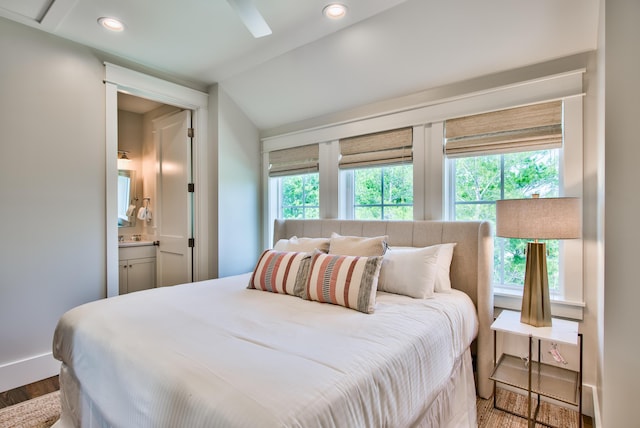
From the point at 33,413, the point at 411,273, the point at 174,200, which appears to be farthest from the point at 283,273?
the point at 174,200

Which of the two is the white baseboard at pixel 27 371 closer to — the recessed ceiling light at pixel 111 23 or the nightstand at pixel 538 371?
the recessed ceiling light at pixel 111 23

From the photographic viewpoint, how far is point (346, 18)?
222cm

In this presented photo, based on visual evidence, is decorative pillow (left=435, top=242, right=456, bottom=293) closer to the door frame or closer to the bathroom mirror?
the door frame

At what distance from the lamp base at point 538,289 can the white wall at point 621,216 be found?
343 millimetres

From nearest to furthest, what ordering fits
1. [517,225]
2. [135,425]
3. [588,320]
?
[135,425]
[517,225]
[588,320]

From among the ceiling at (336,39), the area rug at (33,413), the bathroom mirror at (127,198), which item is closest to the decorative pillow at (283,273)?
the area rug at (33,413)

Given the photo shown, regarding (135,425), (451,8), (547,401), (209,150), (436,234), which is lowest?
(547,401)

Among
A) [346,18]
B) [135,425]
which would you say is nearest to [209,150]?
[346,18]

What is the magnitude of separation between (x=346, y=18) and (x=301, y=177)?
1700 millimetres

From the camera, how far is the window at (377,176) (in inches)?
109

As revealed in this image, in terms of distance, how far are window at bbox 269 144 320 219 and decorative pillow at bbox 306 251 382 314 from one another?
1.42 metres

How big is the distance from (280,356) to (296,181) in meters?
2.64

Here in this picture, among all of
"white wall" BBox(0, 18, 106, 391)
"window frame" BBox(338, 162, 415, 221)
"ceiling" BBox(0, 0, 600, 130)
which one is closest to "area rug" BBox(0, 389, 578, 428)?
"white wall" BBox(0, 18, 106, 391)

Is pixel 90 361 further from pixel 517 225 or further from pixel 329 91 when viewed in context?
pixel 329 91
